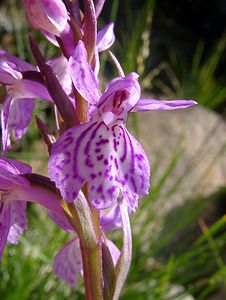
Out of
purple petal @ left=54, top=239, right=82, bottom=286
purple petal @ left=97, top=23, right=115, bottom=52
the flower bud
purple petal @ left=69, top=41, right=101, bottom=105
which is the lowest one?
purple petal @ left=54, top=239, right=82, bottom=286

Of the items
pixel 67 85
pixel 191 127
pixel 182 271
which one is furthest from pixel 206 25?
pixel 67 85

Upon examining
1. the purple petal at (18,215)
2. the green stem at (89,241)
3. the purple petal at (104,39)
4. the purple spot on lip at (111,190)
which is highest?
the purple petal at (104,39)

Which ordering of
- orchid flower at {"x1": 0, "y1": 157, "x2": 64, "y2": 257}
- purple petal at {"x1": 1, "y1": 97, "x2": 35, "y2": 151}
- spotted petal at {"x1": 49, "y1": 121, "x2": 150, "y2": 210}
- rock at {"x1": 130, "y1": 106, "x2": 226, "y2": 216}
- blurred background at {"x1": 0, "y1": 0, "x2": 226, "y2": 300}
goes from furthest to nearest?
Result: rock at {"x1": 130, "y1": 106, "x2": 226, "y2": 216} < blurred background at {"x1": 0, "y1": 0, "x2": 226, "y2": 300} < purple petal at {"x1": 1, "y1": 97, "x2": 35, "y2": 151} < orchid flower at {"x1": 0, "y1": 157, "x2": 64, "y2": 257} < spotted petal at {"x1": 49, "y1": 121, "x2": 150, "y2": 210}

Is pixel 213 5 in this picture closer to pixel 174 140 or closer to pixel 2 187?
pixel 174 140

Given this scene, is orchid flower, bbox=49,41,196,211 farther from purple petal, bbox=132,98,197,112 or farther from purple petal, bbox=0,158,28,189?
purple petal, bbox=0,158,28,189

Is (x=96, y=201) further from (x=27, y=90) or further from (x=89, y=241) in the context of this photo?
(x=27, y=90)

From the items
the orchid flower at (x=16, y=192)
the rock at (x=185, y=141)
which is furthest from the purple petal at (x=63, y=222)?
the rock at (x=185, y=141)

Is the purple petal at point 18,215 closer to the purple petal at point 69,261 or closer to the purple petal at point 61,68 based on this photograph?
the purple petal at point 69,261

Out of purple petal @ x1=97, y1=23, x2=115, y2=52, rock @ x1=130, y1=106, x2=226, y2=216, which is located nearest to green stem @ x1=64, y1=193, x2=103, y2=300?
purple petal @ x1=97, y1=23, x2=115, y2=52
